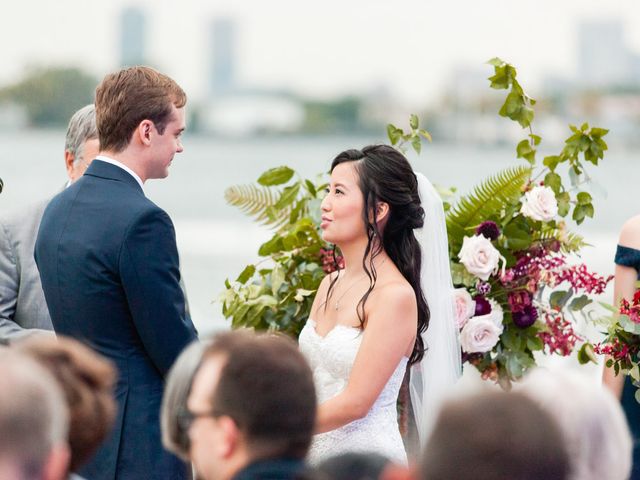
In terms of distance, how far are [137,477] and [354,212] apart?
1.15 meters

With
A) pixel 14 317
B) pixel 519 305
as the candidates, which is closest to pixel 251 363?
pixel 14 317

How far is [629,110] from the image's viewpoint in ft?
89.5

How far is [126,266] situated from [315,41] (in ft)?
123

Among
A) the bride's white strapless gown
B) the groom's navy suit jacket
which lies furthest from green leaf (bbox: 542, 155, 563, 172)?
the groom's navy suit jacket

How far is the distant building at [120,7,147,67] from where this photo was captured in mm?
36719

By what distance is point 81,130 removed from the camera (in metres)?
4.08

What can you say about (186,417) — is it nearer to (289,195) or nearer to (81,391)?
(81,391)

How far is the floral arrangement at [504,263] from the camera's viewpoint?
14.1 ft

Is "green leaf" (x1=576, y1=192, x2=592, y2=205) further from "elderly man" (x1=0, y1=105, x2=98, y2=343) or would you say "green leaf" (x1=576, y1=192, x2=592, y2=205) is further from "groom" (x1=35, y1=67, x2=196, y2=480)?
"elderly man" (x1=0, y1=105, x2=98, y2=343)

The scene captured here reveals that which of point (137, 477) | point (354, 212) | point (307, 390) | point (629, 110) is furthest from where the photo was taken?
point (629, 110)

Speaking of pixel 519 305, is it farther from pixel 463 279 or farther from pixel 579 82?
pixel 579 82

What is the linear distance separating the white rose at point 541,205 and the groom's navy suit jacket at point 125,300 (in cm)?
155

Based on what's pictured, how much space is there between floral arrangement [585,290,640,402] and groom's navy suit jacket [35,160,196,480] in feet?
4.73

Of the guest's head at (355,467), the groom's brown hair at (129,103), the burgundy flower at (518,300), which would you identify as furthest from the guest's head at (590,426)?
the burgundy flower at (518,300)
